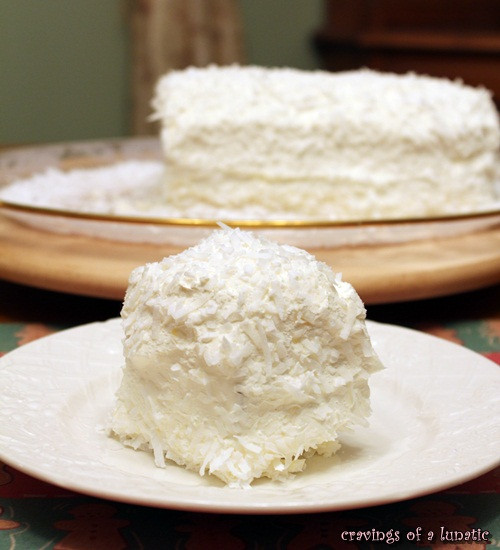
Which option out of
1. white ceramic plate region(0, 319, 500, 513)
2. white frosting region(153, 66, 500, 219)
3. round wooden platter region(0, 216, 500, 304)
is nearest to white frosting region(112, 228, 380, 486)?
white ceramic plate region(0, 319, 500, 513)

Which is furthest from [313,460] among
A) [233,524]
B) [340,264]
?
[340,264]

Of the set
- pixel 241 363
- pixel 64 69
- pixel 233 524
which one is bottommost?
pixel 233 524

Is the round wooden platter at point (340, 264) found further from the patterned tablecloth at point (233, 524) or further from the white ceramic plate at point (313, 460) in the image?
the patterned tablecloth at point (233, 524)

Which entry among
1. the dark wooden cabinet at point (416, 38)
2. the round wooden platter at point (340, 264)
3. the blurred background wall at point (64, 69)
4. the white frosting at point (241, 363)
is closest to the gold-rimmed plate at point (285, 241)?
the round wooden platter at point (340, 264)

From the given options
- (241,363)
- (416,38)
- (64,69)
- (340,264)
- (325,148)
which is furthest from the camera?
(416,38)

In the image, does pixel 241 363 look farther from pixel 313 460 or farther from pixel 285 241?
pixel 285 241

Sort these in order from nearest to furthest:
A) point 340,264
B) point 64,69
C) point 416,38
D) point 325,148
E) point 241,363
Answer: point 241,363
point 340,264
point 325,148
point 64,69
point 416,38
